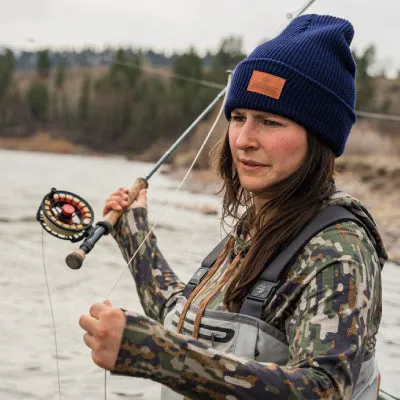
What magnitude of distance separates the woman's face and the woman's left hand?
2.15 feet

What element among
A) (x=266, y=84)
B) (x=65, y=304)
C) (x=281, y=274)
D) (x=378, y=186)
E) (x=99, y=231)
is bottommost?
(x=378, y=186)

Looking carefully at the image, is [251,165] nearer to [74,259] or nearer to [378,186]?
[74,259]

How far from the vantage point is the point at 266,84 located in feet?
6.85

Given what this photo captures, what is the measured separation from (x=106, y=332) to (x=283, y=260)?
548 mm

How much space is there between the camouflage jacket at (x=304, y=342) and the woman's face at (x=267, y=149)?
25cm

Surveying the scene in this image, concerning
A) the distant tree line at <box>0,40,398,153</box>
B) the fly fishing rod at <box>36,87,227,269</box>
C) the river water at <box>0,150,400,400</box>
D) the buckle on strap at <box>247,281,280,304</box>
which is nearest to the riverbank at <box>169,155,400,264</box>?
the river water at <box>0,150,400,400</box>

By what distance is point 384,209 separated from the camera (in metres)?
18.9

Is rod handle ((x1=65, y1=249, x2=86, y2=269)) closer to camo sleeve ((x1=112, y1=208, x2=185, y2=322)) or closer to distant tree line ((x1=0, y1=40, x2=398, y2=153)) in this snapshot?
camo sleeve ((x1=112, y1=208, x2=185, y2=322))

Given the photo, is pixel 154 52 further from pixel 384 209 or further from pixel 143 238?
pixel 143 238

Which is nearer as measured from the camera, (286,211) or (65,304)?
(286,211)

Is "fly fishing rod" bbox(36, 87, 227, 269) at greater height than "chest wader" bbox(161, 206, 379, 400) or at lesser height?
lesser

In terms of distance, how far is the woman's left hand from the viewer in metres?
1.61

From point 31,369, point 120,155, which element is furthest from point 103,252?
point 120,155

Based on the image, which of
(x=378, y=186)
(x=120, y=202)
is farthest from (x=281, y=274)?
(x=378, y=186)
